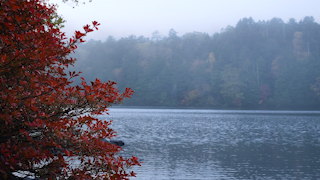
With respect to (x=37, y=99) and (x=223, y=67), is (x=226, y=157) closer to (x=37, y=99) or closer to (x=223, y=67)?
(x=37, y=99)

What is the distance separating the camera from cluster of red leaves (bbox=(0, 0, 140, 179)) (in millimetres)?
4715

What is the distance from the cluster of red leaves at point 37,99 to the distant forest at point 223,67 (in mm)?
85678

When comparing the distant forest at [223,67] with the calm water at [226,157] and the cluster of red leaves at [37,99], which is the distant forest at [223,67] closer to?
the calm water at [226,157]

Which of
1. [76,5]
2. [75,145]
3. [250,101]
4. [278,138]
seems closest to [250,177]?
[76,5]

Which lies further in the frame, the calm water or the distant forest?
the distant forest

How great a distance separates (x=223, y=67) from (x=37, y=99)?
95.0 metres

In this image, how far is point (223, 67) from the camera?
98.0m

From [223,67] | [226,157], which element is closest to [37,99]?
[226,157]

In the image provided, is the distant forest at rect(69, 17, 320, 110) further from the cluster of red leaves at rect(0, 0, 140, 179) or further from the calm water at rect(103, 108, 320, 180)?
the cluster of red leaves at rect(0, 0, 140, 179)

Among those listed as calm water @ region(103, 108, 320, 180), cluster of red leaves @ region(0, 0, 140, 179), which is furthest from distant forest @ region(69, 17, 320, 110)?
cluster of red leaves @ region(0, 0, 140, 179)

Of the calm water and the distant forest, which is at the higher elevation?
the distant forest

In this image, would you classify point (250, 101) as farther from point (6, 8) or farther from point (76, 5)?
point (6, 8)

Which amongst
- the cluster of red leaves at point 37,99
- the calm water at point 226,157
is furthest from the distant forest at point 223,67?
the cluster of red leaves at point 37,99

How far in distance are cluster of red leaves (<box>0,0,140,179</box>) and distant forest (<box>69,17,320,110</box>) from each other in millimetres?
85678
